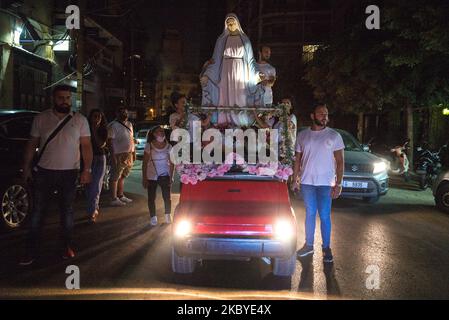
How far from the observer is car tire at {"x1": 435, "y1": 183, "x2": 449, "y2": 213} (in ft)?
32.9

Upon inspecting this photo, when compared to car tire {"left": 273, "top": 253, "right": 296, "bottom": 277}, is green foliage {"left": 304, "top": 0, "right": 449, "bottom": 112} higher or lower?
higher

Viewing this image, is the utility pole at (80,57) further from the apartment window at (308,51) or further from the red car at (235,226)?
the apartment window at (308,51)

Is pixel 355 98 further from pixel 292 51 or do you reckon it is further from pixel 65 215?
pixel 292 51

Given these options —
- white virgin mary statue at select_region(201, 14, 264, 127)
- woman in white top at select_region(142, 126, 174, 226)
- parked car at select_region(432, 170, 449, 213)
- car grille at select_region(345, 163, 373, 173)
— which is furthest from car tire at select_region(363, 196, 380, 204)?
woman in white top at select_region(142, 126, 174, 226)

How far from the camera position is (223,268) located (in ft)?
18.7

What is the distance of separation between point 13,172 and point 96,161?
1446 millimetres

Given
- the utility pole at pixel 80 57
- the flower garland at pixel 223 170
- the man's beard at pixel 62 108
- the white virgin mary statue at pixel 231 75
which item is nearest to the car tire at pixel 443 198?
the white virgin mary statue at pixel 231 75

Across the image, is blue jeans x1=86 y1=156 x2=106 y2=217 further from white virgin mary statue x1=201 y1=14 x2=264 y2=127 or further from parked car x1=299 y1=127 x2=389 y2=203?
parked car x1=299 y1=127 x2=389 y2=203

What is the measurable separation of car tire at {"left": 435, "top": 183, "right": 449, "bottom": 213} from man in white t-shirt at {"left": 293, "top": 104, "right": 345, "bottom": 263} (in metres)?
5.06

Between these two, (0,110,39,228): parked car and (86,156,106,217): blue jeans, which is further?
(86,156,106,217): blue jeans

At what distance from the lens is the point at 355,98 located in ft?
63.0

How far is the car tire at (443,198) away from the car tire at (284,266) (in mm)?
6195

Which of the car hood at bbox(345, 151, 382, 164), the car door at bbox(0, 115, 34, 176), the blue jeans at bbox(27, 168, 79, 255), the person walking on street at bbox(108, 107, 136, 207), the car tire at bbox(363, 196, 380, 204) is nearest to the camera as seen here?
the blue jeans at bbox(27, 168, 79, 255)

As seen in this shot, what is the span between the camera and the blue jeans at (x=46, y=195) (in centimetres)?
566
